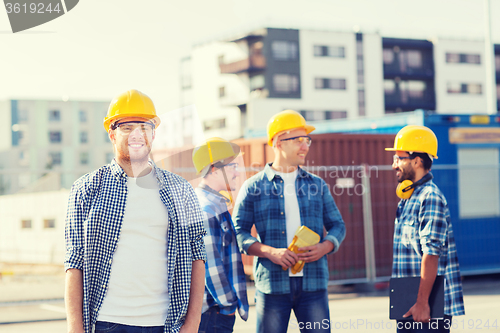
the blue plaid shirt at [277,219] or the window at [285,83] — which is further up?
the window at [285,83]

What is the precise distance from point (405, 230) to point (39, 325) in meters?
6.06

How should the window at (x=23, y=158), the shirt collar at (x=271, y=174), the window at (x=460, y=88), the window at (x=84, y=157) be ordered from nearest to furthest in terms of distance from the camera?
the shirt collar at (x=271, y=174), the window at (x=460, y=88), the window at (x=23, y=158), the window at (x=84, y=157)

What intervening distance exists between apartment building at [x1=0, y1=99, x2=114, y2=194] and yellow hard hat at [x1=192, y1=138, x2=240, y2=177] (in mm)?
80091

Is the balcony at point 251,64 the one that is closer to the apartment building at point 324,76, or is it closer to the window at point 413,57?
the apartment building at point 324,76

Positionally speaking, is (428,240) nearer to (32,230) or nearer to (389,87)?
(32,230)

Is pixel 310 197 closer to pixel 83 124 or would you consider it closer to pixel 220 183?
pixel 220 183

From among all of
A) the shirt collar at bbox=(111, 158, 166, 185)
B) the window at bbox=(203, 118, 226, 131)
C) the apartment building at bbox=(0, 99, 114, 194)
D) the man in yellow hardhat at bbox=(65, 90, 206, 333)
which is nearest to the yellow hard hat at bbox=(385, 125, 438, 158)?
the man in yellow hardhat at bbox=(65, 90, 206, 333)

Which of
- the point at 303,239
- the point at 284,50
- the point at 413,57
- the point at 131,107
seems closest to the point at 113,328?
the point at 131,107

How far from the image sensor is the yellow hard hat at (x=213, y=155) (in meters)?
3.85

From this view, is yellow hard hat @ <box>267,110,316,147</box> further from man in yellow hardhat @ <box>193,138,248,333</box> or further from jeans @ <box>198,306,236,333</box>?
jeans @ <box>198,306,236,333</box>

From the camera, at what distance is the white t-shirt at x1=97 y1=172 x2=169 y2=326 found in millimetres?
2717

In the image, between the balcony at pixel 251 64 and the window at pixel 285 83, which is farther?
the window at pixel 285 83

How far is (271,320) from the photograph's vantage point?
407cm

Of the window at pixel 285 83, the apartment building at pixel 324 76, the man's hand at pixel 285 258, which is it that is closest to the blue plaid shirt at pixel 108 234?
the man's hand at pixel 285 258
